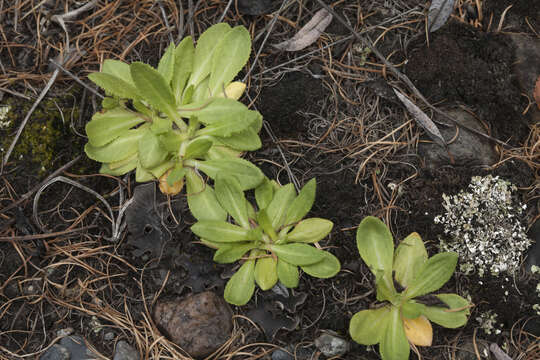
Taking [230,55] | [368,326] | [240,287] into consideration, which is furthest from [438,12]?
[240,287]

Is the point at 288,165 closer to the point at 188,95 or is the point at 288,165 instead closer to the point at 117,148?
the point at 188,95

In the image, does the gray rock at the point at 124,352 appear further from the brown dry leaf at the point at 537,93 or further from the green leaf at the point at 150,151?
the brown dry leaf at the point at 537,93

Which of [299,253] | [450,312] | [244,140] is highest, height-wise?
[244,140]

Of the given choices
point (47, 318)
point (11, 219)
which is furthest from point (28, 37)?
point (47, 318)

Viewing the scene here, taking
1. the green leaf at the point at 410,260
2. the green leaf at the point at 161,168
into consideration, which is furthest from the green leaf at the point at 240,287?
the green leaf at the point at 410,260

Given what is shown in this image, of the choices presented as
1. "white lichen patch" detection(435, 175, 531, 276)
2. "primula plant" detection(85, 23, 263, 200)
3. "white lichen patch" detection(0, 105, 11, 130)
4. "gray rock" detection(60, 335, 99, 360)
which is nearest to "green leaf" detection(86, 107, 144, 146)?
"primula plant" detection(85, 23, 263, 200)
